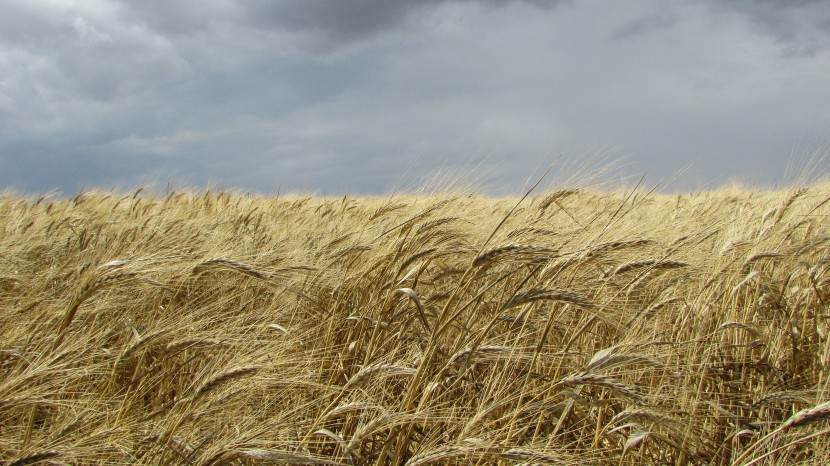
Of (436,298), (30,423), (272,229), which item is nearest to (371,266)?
(436,298)

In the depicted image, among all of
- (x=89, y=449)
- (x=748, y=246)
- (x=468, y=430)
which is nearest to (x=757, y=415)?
(x=748, y=246)

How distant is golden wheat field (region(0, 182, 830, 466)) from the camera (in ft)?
4.79

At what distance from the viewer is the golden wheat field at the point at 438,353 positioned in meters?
1.46

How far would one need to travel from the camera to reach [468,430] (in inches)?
53.8

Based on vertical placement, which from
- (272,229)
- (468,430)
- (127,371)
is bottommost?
(468,430)

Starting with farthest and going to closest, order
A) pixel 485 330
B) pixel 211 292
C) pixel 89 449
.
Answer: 1. pixel 211 292
2. pixel 485 330
3. pixel 89 449

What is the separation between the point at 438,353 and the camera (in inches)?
80.9

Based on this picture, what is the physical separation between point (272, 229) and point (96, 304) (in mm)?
2189

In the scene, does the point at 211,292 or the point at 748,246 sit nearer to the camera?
the point at 748,246

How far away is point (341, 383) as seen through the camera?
2.14 metres

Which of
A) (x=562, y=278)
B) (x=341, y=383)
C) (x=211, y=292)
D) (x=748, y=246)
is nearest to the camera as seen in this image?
(x=341, y=383)

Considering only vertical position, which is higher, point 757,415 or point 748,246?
point 748,246

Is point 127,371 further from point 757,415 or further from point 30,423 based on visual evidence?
point 757,415

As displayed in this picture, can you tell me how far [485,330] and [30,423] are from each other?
1.21 metres
